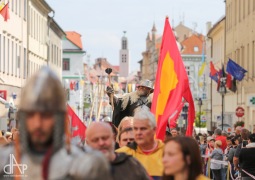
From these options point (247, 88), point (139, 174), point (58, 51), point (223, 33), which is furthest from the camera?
point (58, 51)

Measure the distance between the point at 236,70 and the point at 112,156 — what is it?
1805 inches

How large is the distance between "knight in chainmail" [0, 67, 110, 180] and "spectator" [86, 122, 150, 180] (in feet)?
7.16

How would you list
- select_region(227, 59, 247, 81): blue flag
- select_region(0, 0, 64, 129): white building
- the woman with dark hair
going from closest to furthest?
1. the woman with dark hair
2. select_region(227, 59, 247, 81): blue flag
3. select_region(0, 0, 64, 129): white building

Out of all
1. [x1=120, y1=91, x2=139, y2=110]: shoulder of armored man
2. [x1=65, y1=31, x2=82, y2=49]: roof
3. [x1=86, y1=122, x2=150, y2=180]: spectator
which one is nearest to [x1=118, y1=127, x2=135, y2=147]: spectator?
[x1=86, y1=122, x2=150, y2=180]: spectator

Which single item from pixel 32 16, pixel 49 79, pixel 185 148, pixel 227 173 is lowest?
pixel 227 173

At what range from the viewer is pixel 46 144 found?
14.3 ft

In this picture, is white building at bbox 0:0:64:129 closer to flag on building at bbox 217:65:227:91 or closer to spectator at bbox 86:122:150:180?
flag on building at bbox 217:65:227:91

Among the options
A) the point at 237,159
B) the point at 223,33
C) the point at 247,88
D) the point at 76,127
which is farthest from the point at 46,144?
the point at 223,33

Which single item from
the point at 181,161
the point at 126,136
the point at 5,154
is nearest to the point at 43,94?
the point at 5,154

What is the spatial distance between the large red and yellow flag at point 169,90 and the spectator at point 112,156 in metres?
4.04

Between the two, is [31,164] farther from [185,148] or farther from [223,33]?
[223,33]

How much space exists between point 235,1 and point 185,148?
58.8 meters

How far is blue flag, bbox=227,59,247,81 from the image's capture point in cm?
5144

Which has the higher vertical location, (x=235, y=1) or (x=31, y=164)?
(x=235, y=1)
